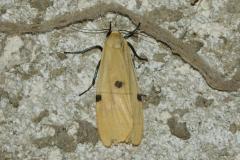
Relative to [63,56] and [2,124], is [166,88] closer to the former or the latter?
[63,56]

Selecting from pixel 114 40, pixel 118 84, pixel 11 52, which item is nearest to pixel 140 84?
pixel 118 84

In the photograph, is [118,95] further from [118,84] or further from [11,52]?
[11,52]

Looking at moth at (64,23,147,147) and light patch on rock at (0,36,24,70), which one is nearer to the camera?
moth at (64,23,147,147)

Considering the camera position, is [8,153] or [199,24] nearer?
[8,153]

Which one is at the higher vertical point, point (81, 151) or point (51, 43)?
point (51, 43)

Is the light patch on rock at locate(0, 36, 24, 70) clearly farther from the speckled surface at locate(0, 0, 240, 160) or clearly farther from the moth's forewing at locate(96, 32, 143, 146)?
the moth's forewing at locate(96, 32, 143, 146)

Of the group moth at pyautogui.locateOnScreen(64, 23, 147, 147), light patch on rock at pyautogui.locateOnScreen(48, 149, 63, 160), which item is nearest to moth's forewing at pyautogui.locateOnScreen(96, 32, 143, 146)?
moth at pyautogui.locateOnScreen(64, 23, 147, 147)

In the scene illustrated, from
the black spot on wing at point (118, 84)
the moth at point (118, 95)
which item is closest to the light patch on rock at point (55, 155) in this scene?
the moth at point (118, 95)

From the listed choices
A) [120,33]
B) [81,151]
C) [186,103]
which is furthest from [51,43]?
[186,103]
